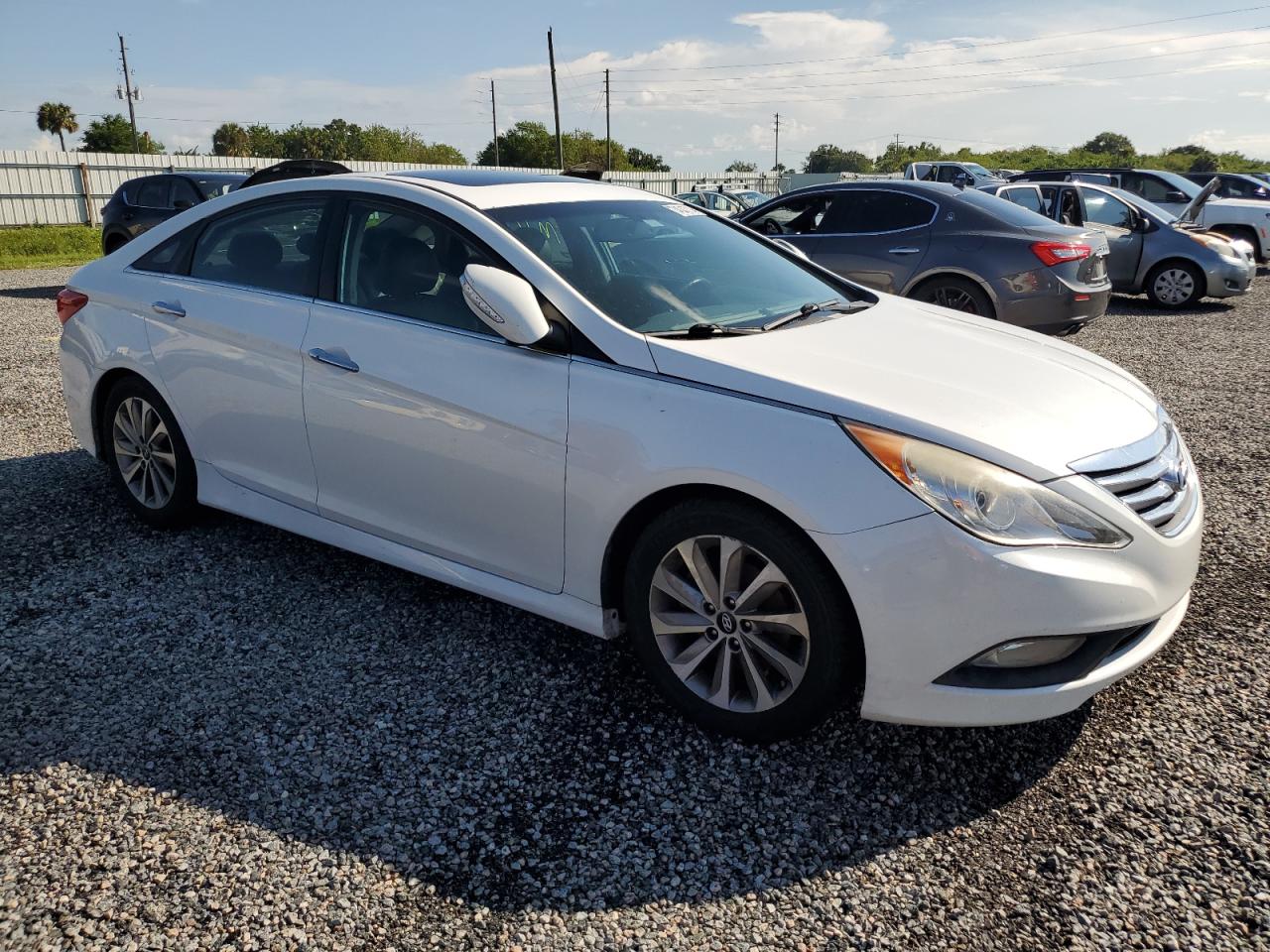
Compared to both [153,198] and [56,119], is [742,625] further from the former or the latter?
[56,119]

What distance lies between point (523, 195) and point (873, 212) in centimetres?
610

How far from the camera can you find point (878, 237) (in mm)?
8875

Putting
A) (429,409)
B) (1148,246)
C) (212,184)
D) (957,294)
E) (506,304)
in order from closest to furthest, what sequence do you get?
(506,304)
(429,409)
(957,294)
(1148,246)
(212,184)

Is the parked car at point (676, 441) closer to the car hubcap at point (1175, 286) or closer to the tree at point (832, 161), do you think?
the car hubcap at point (1175, 286)

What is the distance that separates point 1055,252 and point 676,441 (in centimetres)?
686

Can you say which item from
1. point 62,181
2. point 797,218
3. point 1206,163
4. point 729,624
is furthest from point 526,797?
point 1206,163

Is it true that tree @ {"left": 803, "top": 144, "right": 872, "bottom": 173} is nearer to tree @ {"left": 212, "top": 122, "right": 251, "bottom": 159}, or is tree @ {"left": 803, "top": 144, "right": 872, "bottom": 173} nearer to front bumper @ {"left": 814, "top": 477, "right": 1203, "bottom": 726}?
tree @ {"left": 212, "top": 122, "right": 251, "bottom": 159}

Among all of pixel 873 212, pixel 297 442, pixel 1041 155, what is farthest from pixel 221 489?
pixel 1041 155

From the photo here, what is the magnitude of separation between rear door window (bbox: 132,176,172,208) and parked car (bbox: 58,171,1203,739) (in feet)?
38.0

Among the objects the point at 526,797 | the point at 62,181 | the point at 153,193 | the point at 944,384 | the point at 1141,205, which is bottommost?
the point at 526,797

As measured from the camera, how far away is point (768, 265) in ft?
13.1

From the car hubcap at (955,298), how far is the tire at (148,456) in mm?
6554

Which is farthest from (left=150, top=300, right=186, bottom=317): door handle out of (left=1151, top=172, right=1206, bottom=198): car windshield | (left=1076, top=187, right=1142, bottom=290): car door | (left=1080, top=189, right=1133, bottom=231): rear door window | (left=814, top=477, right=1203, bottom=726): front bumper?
(left=1151, top=172, right=1206, bottom=198): car windshield

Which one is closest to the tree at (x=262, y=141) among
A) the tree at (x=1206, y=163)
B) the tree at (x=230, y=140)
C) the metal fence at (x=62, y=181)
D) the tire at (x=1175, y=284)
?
the tree at (x=230, y=140)
